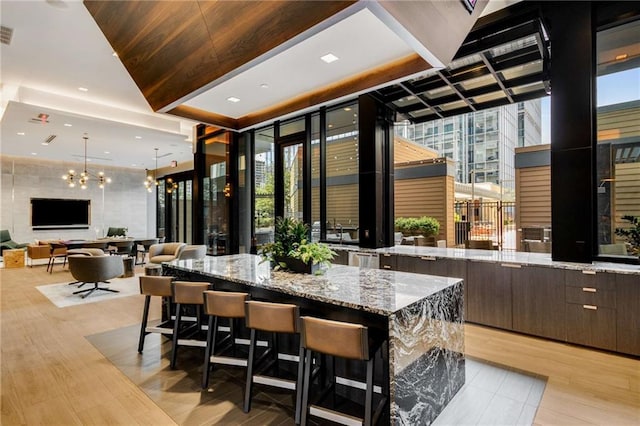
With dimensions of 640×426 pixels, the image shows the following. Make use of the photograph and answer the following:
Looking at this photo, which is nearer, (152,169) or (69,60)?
(69,60)

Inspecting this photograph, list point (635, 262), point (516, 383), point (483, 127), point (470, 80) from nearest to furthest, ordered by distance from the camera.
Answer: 1. point (516, 383)
2. point (635, 262)
3. point (470, 80)
4. point (483, 127)

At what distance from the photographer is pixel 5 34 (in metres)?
4.19

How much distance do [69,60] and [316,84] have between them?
396cm

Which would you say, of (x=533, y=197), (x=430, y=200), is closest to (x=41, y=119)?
(x=430, y=200)

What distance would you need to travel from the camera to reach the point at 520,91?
507 centimetres

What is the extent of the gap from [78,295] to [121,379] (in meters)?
4.34

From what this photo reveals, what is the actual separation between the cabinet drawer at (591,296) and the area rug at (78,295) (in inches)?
283

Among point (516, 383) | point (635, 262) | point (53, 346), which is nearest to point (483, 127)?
point (635, 262)

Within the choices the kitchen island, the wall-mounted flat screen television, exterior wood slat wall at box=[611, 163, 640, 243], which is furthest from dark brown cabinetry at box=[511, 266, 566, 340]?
the wall-mounted flat screen television

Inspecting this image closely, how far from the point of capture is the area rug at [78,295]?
5.89 m

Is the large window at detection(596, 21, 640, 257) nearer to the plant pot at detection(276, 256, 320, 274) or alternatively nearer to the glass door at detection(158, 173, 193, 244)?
the plant pot at detection(276, 256, 320, 274)

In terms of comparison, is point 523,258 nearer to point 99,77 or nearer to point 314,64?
point 314,64

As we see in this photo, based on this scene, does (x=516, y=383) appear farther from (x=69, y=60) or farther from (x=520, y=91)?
(x=69, y=60)

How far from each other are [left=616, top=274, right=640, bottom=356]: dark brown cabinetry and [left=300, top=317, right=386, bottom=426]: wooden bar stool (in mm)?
2839
